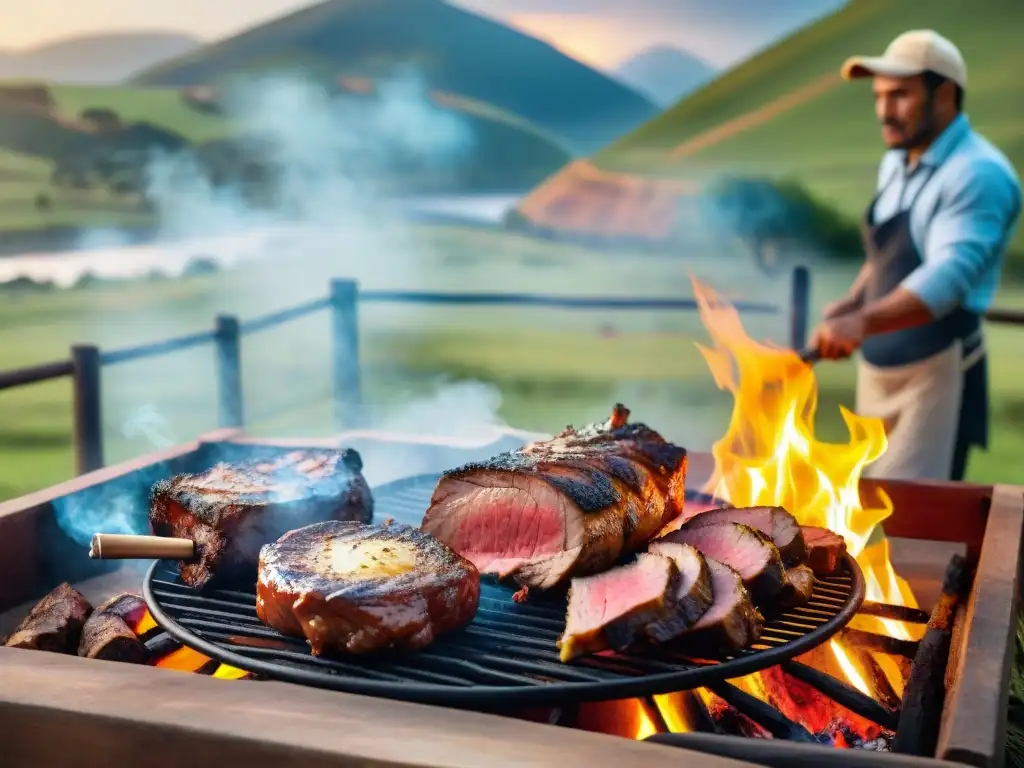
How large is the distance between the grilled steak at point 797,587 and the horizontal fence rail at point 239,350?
10.7ft

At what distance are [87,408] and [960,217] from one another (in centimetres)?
468

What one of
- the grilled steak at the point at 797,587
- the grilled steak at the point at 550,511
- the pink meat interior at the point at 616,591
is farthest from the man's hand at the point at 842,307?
the pink meat interior at the point at 616,591

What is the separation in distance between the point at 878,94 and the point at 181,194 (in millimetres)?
13593

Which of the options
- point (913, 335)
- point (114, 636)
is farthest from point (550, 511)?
point (913, 335)

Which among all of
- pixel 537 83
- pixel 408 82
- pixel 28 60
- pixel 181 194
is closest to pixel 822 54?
pixel 537 83

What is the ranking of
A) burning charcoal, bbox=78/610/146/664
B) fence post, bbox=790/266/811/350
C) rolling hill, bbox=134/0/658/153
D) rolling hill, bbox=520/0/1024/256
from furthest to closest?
1. rolling hill, bbox=520/0/1024/256
2. rolling hill, bbox=134/0/658/153
3. fence post, bbox=790/266/811/350
4. burning charcoal, bbox=78/610/146/664

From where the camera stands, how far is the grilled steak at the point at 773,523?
102 inches

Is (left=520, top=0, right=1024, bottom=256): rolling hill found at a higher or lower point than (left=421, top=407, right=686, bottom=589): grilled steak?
higher

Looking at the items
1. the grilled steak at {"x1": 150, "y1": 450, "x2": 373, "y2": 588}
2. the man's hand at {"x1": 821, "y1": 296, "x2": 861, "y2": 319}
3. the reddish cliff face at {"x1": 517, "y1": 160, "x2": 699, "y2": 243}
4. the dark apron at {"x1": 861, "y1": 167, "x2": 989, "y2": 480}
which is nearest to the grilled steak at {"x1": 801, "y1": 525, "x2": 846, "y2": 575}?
the grilled steak at {"x1": 150, "y1": 450, "x2": 373, "y2": 588}

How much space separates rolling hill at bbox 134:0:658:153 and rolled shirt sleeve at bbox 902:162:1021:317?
436 inches

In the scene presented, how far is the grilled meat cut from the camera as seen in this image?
6.56 ft

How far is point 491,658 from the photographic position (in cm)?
201

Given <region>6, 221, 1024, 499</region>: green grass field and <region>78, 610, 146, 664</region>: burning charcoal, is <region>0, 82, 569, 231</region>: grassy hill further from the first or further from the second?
<region>78, 610, 146, 664</region>: burning charcoal

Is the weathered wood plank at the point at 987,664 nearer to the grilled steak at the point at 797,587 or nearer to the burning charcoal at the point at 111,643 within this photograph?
the grilled steak at the point at 797,587
